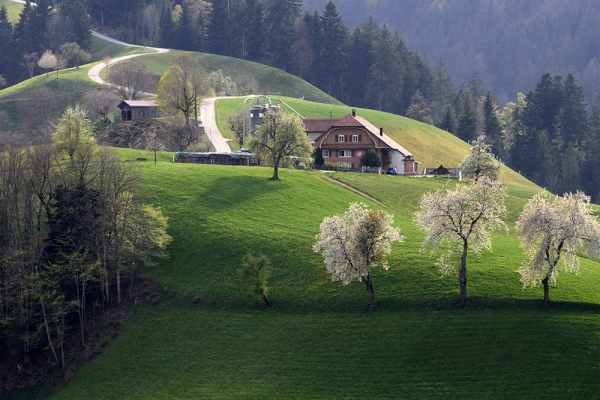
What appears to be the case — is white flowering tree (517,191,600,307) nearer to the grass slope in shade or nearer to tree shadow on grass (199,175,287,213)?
the grass slope in shade

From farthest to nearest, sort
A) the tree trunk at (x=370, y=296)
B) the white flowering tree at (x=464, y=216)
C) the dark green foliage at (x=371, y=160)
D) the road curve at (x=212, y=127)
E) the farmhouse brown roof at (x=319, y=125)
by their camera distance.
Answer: the road curve at (x=212, y=127) → the farmhouse brown roof at (x=319, y=125) → the dark green foliage at (x=371, y=160) → the tree trunk at (x=370, y=296) → the white flowering tree at (x=464, y=216)

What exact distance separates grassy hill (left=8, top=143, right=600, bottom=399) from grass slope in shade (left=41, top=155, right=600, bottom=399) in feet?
0.37

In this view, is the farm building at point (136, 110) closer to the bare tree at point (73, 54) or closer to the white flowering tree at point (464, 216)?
the bare tree at point (73, 54)

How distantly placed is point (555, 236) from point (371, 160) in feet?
182

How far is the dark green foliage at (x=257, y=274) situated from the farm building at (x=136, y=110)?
75.0 meters

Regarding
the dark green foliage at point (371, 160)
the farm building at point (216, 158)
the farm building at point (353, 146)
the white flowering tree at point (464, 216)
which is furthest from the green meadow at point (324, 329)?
the farm building at point (353, 146)

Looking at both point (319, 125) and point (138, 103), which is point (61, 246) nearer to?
point (319, 125)

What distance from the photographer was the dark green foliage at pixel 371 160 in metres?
105

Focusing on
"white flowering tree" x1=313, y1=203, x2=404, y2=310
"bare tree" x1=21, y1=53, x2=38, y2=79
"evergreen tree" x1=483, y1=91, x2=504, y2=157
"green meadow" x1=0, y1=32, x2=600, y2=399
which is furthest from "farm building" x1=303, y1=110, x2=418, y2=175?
"bare tree" x1=21, y1=53, x2=38, y2=79

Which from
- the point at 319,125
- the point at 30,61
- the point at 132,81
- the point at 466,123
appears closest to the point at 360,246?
the point at 319,125

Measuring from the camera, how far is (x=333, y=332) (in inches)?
2093

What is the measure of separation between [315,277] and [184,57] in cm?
7802

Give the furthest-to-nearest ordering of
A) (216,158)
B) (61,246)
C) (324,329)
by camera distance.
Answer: (216,158) < (61,246) < (324,329)

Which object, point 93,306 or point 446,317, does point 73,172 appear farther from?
point 446,317
